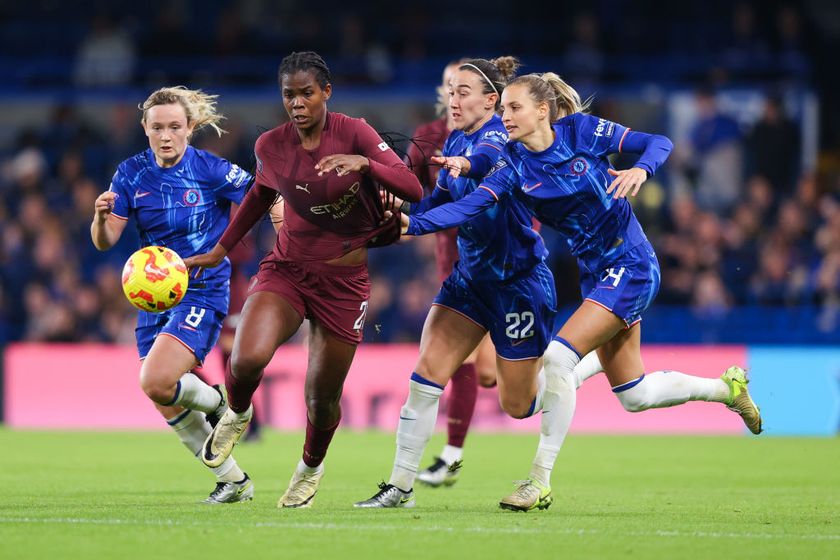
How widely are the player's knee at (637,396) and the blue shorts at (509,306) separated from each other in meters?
0.58

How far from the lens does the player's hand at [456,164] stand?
747 centimetres

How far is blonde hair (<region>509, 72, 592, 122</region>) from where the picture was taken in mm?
7719

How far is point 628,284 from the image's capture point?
771cm

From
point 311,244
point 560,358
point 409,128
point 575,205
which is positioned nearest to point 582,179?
point 575,205

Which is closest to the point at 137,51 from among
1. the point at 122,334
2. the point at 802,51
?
the point at 122,334

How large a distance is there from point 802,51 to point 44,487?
46.3 feet

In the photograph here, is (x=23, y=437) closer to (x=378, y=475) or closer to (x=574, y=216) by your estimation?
(x=378, y=475)

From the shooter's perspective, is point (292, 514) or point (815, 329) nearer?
point (292, 514)

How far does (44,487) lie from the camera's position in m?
8.97

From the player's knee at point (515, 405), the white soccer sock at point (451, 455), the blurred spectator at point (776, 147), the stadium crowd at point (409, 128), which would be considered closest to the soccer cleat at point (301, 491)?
the player's knee at point (515, 405)

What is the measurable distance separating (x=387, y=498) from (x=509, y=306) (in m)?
1.37

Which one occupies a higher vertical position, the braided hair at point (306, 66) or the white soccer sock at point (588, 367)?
the braided hair at point (306, 66)

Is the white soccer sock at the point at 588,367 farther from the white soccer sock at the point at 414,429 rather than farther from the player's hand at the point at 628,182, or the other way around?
the player's hand at the point at 628,182

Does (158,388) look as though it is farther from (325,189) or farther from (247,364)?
(325,189)
